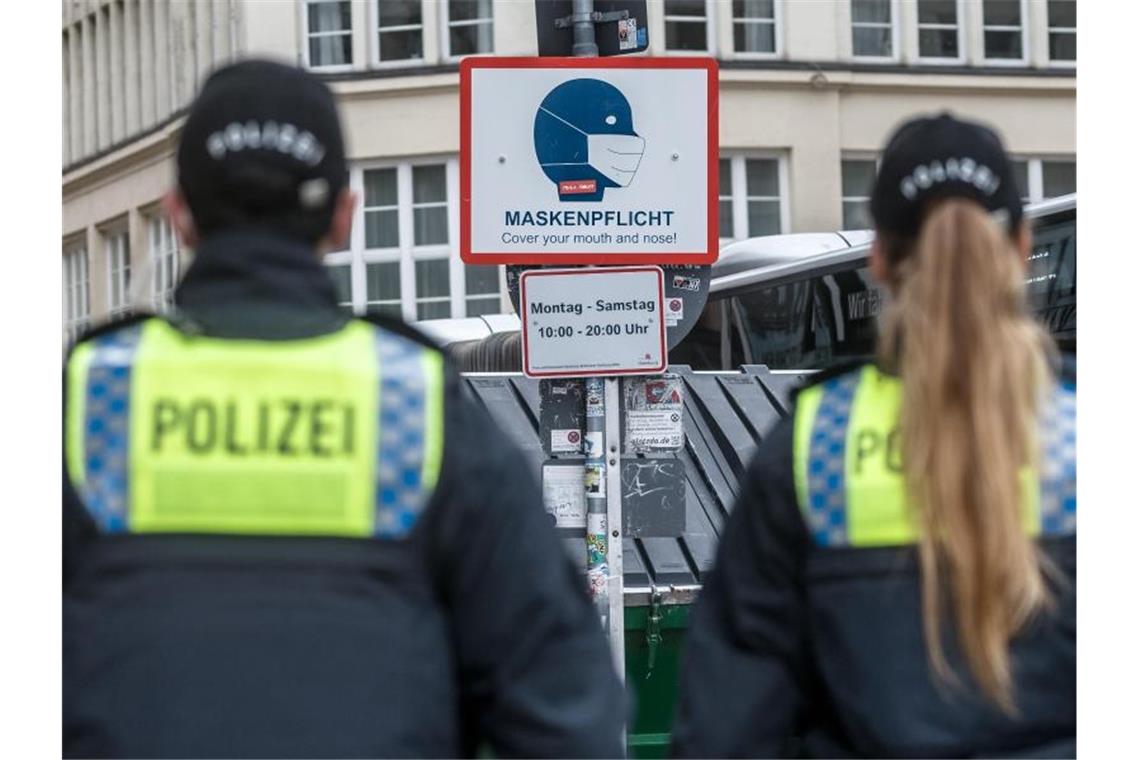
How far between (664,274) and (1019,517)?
4.41 meters

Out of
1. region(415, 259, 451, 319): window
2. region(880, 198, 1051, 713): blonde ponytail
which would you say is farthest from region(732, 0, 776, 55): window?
region(880, 198, 1051, 713): blonde ponytail

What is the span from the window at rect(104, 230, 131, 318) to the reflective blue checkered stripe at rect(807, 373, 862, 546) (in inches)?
1379

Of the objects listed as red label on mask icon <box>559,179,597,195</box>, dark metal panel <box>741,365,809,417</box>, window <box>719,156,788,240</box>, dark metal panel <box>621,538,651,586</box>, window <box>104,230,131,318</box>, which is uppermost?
window <box>719,156,788,240</box>

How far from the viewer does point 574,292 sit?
22.9 ft

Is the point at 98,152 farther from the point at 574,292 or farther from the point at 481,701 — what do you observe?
the point at 481,701

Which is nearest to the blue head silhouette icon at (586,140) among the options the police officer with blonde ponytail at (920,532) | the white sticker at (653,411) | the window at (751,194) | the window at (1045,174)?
the white sticker at (653,411)

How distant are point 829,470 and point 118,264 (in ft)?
119

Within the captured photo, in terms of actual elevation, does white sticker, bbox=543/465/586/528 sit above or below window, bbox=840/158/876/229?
below

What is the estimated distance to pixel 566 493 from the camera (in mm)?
7238

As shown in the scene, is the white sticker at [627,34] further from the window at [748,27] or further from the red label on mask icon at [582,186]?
the window at [748,27]

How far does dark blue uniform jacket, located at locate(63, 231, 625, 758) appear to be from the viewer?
2473 millimetres

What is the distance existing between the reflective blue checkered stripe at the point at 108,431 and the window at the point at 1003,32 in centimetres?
3297

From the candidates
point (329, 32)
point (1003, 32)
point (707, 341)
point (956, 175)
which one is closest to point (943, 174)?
point (956, 175)

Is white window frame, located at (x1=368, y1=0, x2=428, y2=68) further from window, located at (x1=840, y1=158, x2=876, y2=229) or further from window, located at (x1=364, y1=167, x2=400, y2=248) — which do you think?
window, located at (x1=840, y1=158, x2=876, y2=229)
